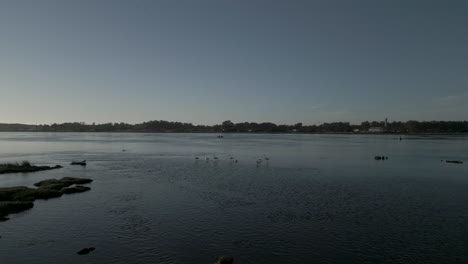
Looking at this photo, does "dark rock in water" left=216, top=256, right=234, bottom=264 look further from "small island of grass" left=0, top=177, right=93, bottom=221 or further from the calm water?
"small island of grass" left=0, top=177, right=93, bottom=221

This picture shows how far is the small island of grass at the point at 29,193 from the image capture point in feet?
99.8

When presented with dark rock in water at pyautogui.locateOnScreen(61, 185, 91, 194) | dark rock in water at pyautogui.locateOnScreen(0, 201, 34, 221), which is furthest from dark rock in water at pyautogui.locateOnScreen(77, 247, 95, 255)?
dark rock in water at pyautogui.locateOnScreen(61, 185, 91, 194)

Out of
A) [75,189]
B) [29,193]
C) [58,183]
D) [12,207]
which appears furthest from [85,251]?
[58,183]

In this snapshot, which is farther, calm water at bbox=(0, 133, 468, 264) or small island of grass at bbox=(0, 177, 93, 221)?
small island of grass at bbox=(0, 177, 93, 221)

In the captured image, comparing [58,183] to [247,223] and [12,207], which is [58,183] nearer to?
[12,207]

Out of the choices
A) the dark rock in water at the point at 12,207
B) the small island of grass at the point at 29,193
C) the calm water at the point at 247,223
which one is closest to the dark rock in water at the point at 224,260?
the calm water at the point at 247,223

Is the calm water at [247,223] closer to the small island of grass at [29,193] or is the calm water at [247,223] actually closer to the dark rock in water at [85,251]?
the dark rock in water at [85,251]

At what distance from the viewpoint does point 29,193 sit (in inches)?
1399

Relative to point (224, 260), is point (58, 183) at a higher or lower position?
higher

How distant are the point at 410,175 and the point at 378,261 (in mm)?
37896

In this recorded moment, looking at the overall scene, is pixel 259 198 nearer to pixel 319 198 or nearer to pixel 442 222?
pixel 319 198

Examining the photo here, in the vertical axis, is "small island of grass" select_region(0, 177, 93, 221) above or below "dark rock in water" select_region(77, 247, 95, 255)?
above

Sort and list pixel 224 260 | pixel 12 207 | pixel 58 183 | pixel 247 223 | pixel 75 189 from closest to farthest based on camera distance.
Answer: pixel 224 260 < pixel 247 223 < pixel 12 207 < pixel 75 189 < pixel 58 183

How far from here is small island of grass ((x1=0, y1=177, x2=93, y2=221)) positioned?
30.4 meters
